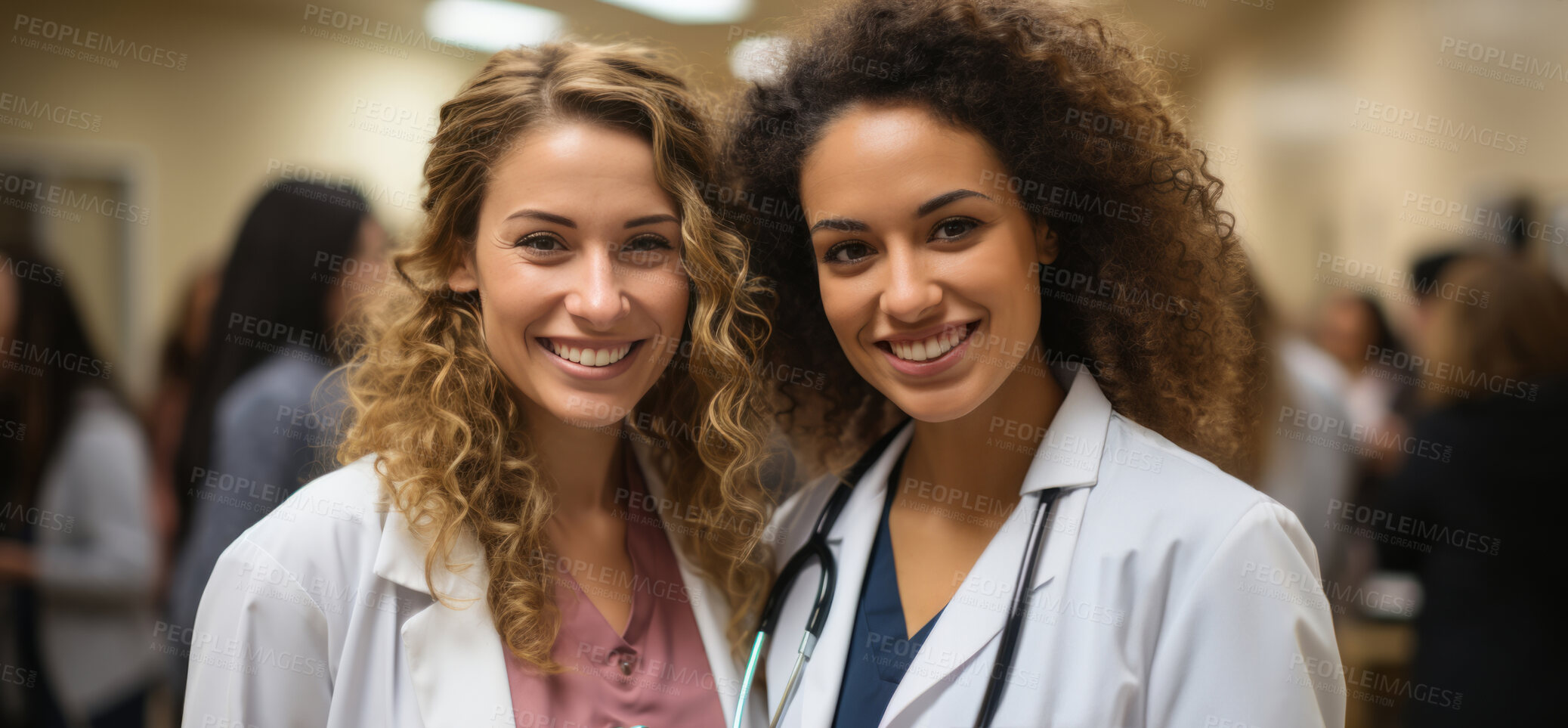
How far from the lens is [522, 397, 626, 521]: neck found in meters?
1.49

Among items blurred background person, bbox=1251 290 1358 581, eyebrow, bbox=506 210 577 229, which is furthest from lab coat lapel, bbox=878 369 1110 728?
blurred background person, bbox=1251 290 1358 581

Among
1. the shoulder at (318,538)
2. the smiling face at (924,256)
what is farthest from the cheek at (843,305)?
the shoulder at (318,538)

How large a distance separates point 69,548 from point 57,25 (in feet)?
11.1

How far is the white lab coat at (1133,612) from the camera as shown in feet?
3.61

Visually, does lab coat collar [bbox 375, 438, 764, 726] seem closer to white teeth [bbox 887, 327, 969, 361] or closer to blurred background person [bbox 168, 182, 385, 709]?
white teeth [bbox 887, 327, 969, 361]

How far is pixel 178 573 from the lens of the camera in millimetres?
2566

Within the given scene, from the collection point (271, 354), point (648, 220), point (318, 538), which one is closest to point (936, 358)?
point (648, 220)

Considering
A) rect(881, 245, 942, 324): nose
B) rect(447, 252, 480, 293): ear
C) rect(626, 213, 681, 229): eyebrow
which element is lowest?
rect(881, 245, 942, 324): nose

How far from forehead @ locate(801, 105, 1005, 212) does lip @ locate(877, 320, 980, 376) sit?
0.19m

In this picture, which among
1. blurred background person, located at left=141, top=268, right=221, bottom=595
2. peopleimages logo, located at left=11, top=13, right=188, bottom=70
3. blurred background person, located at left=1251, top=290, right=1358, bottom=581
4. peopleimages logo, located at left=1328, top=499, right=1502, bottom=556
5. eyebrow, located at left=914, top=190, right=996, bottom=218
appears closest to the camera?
eyebrow, located at left=914, top=190, right=996, bottom=218

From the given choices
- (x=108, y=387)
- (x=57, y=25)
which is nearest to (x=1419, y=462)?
(x=108, y=387)

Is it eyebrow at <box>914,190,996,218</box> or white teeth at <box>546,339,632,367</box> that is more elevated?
eyebrow at <box>914,190,996,218</box>

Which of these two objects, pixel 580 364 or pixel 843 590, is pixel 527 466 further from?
pixel 843 590

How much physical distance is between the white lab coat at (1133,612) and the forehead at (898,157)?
38 cm
